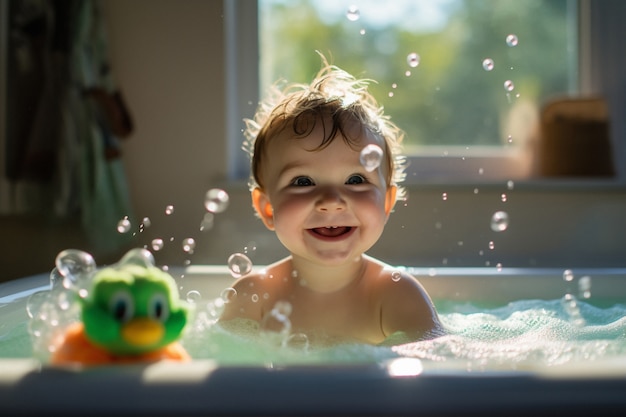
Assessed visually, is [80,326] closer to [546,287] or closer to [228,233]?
[546,287]

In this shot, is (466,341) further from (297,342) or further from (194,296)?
(194,296)

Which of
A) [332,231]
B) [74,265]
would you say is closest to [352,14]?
[332,231]

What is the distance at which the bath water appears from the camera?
1.05 m

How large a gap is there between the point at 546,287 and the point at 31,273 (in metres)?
1.68

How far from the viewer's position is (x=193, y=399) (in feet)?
2.43

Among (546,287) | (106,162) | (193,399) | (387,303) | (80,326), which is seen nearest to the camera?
(193,399)

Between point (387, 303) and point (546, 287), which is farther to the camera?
point (546, 287)

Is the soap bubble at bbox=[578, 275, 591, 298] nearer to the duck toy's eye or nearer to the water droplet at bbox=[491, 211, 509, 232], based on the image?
the water droplet at bbox=[491, 211, 509, 232]

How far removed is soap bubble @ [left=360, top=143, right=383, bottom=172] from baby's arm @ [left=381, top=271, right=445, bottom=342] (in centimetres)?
22

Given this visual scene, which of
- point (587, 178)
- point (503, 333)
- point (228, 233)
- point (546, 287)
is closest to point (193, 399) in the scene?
point (503, 333)

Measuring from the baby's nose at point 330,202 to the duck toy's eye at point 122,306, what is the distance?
0.55 metres

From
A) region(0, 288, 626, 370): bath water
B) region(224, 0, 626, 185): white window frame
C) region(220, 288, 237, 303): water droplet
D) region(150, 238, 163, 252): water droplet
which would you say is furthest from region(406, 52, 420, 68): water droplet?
region(150, 238, 163, 252): water droplet

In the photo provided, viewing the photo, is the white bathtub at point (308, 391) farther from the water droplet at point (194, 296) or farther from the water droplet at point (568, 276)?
the water droplet at point (568, 276)

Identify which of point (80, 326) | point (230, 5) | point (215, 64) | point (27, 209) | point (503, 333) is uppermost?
point (230, 5)
